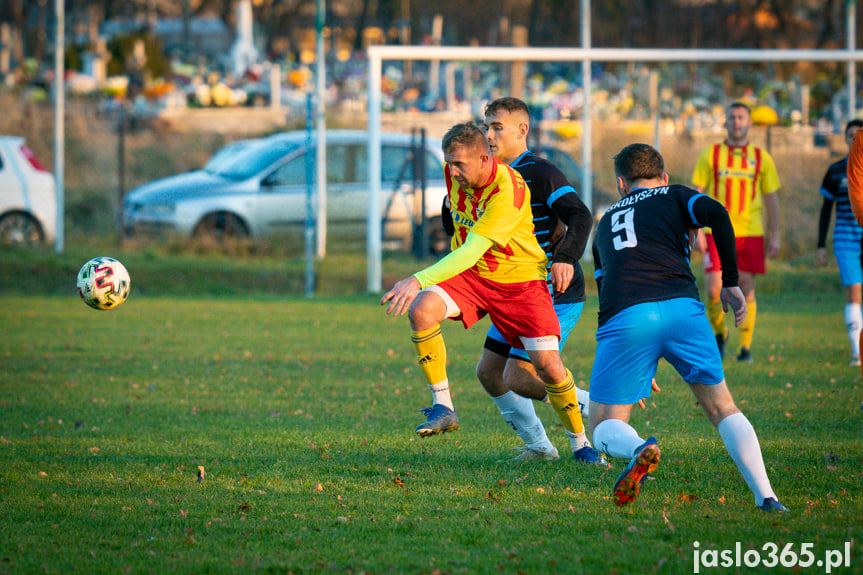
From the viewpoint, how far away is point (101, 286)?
6.85m

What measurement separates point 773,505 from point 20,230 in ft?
53.1

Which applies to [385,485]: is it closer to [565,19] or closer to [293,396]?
[293,396]

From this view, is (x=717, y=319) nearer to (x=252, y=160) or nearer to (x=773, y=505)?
(x=773, y=505)

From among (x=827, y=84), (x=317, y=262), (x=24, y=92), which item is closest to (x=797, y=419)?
(x=317, y=262)

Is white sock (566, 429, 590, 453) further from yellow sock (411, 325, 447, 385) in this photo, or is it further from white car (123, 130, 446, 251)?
white car (123, 130, 446, 251)

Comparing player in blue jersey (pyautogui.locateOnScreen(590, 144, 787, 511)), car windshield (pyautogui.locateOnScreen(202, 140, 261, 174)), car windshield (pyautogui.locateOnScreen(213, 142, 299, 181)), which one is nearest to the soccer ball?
player in blue jersey (pyautogui.locateOnScreen(590, 144, 787, 511))

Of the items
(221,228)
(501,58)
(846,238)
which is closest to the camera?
(846,238)

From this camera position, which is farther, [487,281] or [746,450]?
[487,281]

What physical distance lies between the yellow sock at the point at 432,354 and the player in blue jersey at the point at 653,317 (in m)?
0.94

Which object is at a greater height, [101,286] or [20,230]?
[20,230]

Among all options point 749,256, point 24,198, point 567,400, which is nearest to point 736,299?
point 567,400

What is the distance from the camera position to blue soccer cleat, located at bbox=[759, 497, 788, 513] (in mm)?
4590

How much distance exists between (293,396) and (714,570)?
4.88m

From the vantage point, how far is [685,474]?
18.1ft
